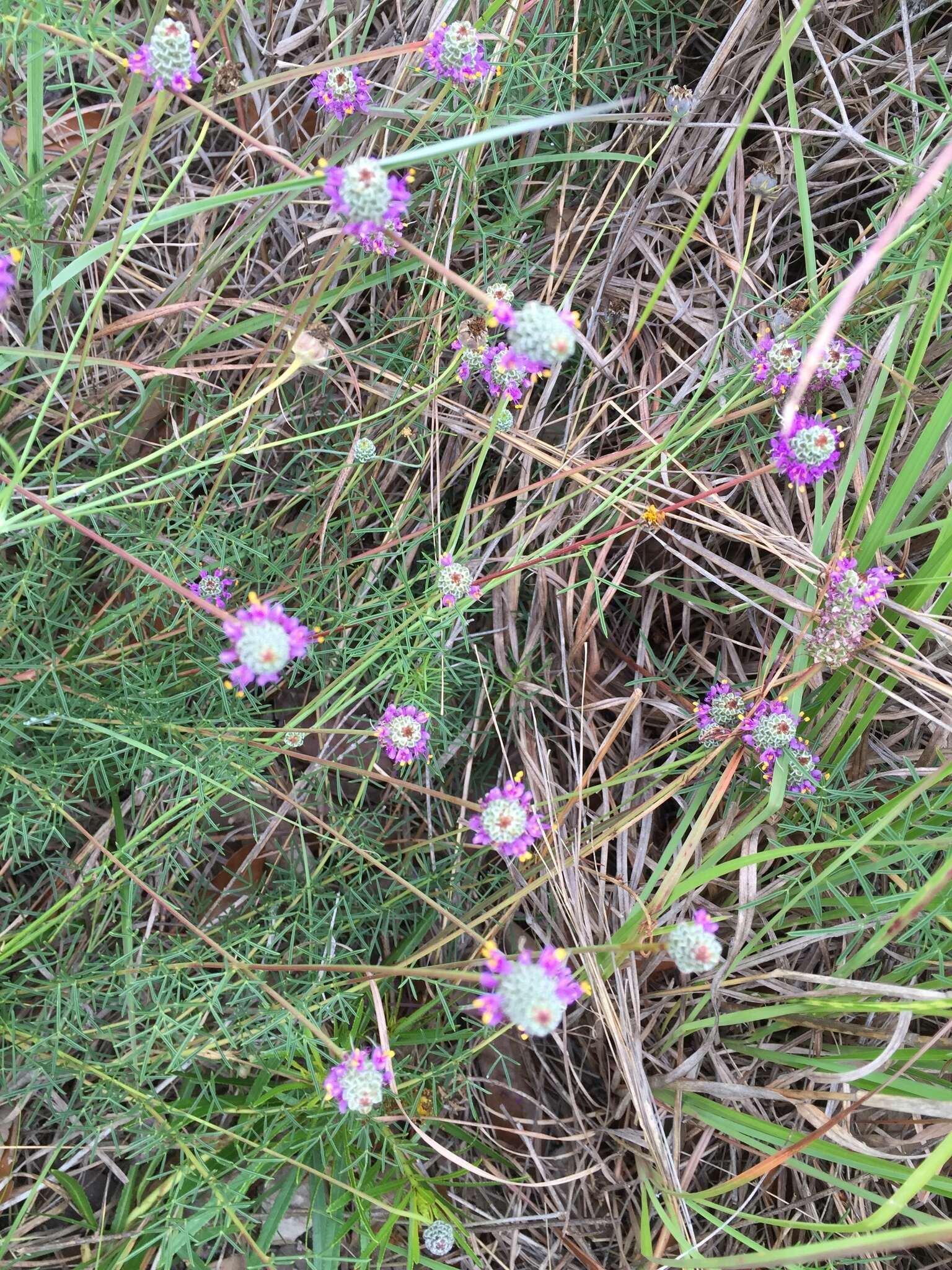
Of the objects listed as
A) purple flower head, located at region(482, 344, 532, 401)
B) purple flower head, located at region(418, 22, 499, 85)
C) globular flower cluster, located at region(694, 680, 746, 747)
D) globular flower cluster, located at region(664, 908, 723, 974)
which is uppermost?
purple flower head, located at region(418, 22, 499, 85)

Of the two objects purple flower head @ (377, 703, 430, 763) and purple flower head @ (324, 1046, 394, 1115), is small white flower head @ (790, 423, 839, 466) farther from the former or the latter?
purple flower head @ (324, 1046, 394, 1115)

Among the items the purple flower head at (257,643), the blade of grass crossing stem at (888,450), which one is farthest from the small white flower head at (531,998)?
the blade of grass crossing stem at (888,450)

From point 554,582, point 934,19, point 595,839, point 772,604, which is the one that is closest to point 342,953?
point 595,839

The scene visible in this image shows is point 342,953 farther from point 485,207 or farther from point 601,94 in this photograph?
point 601,94

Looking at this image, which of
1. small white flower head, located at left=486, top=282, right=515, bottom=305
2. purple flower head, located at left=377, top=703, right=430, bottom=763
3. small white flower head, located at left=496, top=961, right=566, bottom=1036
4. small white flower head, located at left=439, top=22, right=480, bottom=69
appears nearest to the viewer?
small white flower head, located at left=496, top=961, right=566, bottom=1036

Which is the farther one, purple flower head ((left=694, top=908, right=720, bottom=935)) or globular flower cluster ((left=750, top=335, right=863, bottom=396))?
globular flower cluster ((left=750, top=335, right=863, bottom=396))

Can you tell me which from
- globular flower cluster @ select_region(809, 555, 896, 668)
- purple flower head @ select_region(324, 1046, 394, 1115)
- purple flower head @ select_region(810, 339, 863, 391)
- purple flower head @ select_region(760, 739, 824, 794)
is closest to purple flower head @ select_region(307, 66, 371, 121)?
purple flower head @ select_region(810, 339, 863, 391)

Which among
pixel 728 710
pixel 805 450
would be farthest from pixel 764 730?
pixel 805 450

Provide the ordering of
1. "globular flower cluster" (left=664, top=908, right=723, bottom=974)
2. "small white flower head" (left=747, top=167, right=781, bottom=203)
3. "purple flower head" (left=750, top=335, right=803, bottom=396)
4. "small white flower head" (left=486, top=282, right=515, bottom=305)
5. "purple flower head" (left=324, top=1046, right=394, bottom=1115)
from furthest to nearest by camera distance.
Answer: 1. "small white flower head" (left=747, top=167, right=781, bottom=203)
2. "small white flower head" (left=486, top=282, right=515, bottom=305)
3. "purple flower head" (left=750, top=335, right=803, bottom=396)
4. "purple flower head" (left=324, top=1046, right=394, bottom=1115)
5. "globular flower cluster" (left=664, top=908, right=723, bottom=974)
